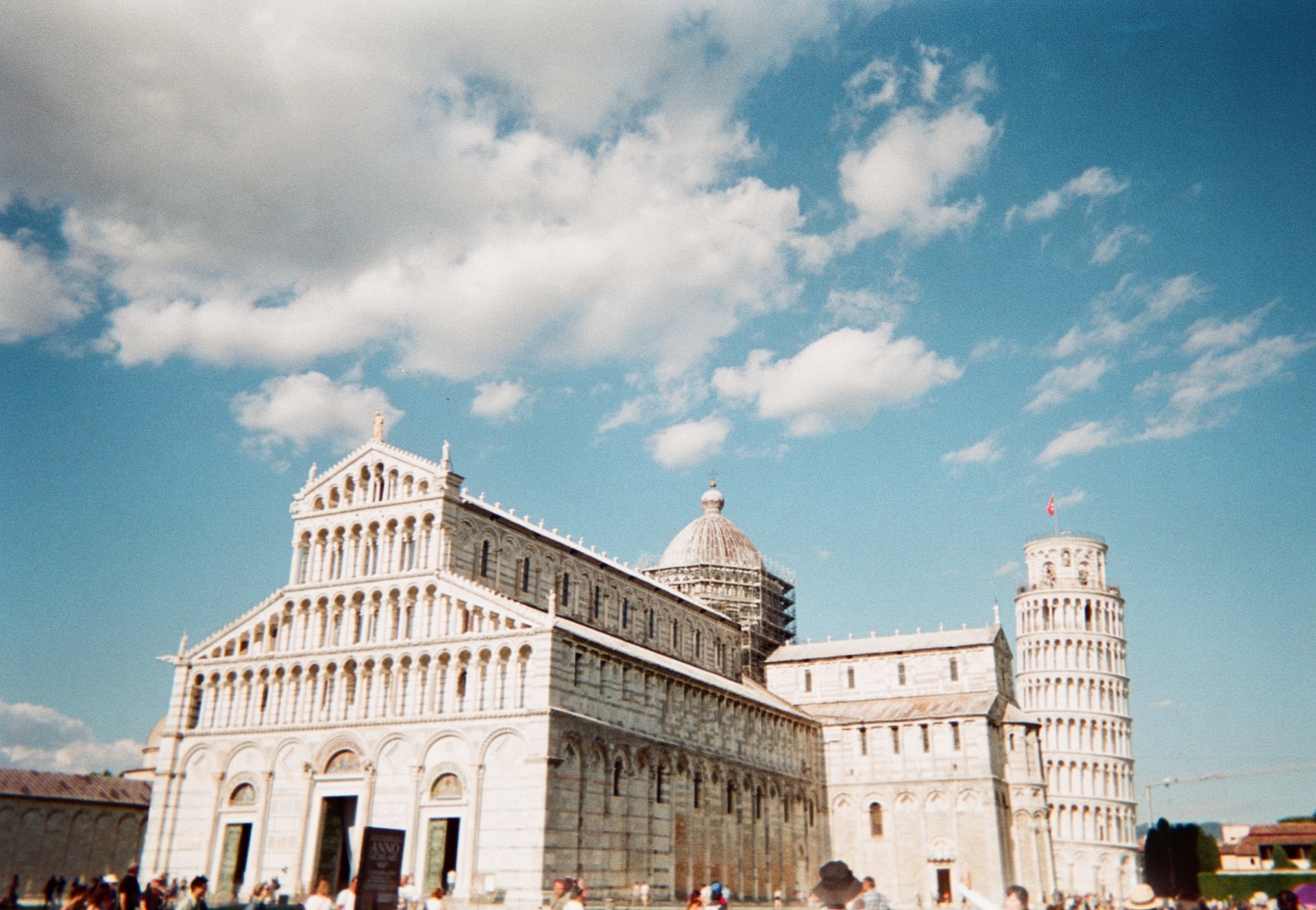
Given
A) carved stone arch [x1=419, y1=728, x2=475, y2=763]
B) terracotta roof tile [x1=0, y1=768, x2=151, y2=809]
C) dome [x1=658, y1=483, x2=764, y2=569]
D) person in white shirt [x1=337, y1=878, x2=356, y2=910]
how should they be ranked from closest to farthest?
1. person in white shirt [x1=337, y1=878, x2=356, y2=910]
2. carved stone arch [x1=419, y1=728, x2=475, y2=763]
3. terracotta roof tile [x1=0, y1=768, x2=151, y2=809]
4. dome [x1=658, y1=483, x2=764, y2=569]

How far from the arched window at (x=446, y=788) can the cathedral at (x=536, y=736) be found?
11 cm

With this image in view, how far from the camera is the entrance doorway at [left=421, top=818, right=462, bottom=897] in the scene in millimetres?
43406

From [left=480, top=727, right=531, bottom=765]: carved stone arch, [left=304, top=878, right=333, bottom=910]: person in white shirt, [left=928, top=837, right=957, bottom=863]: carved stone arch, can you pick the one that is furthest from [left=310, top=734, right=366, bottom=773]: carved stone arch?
[left=928, top=837, right=957, bottom=863]: carved stone arch

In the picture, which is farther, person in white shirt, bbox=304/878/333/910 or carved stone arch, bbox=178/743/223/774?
carved stone arch, bbox=178/743/223/774

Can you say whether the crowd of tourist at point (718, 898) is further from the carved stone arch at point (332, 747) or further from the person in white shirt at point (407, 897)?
the carved stone arch at point (332, 747)

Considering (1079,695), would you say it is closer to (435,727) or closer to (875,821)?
(875,821)

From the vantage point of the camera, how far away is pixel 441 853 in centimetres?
4381

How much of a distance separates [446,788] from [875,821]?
103 ft

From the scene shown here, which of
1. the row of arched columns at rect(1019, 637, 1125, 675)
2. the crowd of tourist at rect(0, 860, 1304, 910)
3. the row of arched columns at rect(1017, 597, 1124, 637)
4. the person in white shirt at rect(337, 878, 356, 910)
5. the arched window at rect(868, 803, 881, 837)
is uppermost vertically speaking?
the row of arched columns at rect(1017, 597, 1124, 637)

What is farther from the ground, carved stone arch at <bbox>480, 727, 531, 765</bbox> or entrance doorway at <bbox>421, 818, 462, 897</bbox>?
carved stone arch at <bbox>480, 727, 531, 765</bbox>

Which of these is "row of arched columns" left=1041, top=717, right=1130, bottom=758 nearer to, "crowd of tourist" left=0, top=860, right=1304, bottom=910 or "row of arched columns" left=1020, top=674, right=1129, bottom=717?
"row of arched columns" left=1020, top=674, right=1129, bottom=717

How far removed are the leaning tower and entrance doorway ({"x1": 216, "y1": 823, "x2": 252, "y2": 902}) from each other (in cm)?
6435

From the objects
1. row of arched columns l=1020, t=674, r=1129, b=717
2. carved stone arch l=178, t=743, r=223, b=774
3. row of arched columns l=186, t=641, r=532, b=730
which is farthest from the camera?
row of arched columns l=1020, t=674, r=1129, b=717

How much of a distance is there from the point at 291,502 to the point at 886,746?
3779 centimetres
